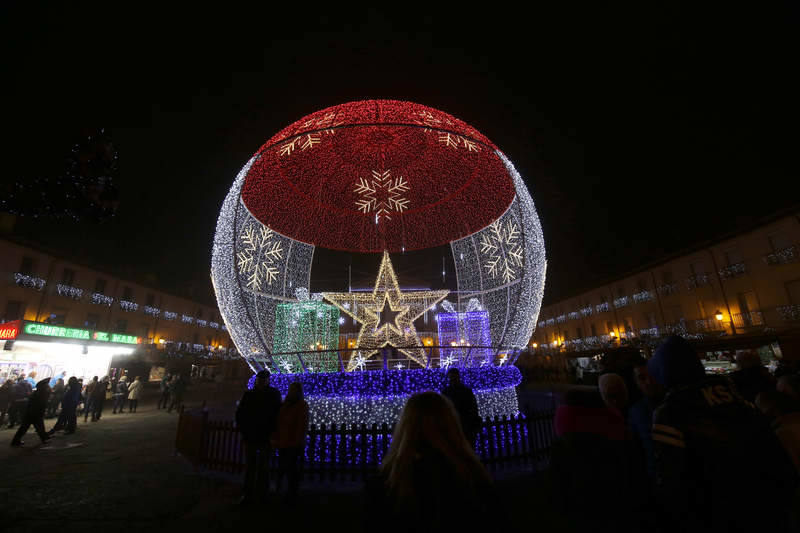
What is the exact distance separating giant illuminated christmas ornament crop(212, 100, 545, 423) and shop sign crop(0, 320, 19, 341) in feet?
37.4

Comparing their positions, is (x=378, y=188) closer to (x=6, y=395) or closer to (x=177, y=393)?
(x=177, y=393)

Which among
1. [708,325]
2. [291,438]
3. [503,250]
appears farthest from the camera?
[708,325]

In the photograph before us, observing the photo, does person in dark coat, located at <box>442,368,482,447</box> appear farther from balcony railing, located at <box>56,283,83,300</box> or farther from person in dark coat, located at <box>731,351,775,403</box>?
balcony railing, located at <box>56,283,83,300</box>

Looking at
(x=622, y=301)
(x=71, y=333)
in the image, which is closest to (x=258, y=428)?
(x=71, y=333)

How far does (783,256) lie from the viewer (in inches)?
806

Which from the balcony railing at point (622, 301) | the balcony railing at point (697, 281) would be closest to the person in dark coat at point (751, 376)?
the balcony railing at point (697, 281)

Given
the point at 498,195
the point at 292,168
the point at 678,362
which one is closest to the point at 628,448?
the point at 678,362

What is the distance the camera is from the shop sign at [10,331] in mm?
13500

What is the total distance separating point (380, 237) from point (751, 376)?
411 inches

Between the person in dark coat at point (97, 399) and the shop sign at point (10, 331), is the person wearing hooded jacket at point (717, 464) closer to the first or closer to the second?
the person in dark coat at point (97, 399)

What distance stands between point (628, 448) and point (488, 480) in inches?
60.2

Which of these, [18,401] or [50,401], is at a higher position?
[18,401]

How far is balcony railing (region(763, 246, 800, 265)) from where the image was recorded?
19969mm

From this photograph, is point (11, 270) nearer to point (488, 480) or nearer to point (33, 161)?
point (33, 161)
